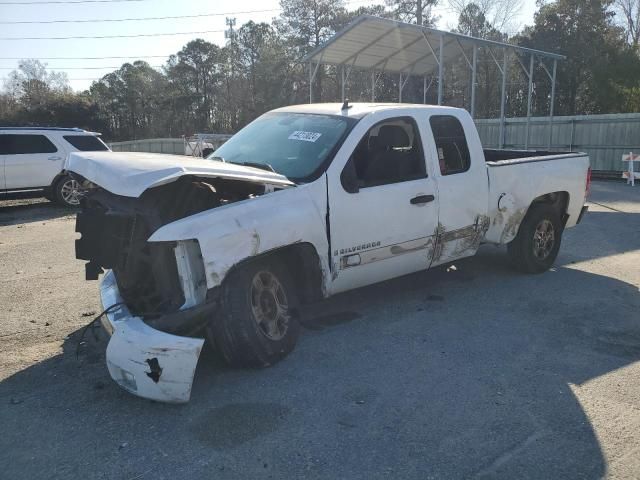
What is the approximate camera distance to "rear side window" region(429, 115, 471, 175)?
5.46m

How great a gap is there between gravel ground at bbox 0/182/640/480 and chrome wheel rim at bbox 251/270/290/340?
279 millimetres

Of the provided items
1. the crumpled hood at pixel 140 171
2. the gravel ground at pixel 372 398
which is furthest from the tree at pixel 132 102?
the crumpled hood at pixel 140 171

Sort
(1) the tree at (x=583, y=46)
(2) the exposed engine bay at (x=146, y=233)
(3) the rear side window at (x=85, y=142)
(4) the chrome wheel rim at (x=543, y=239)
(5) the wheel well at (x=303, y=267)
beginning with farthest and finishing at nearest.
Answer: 1. (1) the tree at (x=583, y=46)
2. (3) the rear side window at (x=85, y=142)
3. (4) the chrome wheel rim at (x=543, y=239)
4. (5) the wheel well at (x=303, y=267)
5. (2) the exposed engine bay at (x=146, y=233)

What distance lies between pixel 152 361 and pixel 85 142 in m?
12.0

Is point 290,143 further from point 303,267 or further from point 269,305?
point 269,305

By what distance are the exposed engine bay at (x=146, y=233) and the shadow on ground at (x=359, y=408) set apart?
0.70 m

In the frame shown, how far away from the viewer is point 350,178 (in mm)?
4574

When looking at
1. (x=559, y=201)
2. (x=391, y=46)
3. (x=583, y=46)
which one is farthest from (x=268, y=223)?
(x=583, y=46)

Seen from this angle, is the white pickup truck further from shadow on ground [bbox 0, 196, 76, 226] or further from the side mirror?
shadow on ground [bbox 0, 196, 76, 226]

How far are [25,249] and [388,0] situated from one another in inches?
1471

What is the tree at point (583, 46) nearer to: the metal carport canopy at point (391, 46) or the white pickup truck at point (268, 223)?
the metal carport canopy at point (391, 46)

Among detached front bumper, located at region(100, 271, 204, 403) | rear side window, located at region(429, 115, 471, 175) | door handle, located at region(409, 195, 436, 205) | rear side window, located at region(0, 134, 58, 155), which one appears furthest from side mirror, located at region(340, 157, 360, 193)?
rear side window, located at region(0, 134, 58, 155)

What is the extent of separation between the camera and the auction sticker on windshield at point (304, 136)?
4834 mm

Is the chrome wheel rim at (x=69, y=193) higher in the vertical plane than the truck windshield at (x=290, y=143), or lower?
lower
